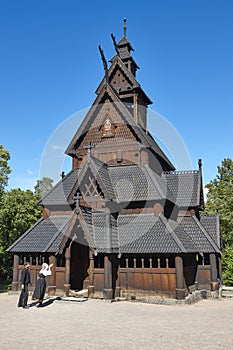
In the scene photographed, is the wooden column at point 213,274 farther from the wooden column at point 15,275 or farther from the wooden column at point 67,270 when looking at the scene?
the wooden column at point 15,275

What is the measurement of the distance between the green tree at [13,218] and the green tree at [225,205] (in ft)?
51.5

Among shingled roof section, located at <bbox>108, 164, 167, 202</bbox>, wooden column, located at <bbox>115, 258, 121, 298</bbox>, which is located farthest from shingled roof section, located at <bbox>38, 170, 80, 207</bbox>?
wooden column, located at <bbox>115, 258, 121, 298</bbox>

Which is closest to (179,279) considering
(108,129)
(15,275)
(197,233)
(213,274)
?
(213,274)

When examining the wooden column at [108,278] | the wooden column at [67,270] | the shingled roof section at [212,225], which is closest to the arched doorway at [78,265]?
the wooden column at [67,270]

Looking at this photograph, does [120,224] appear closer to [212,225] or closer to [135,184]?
[135,184]

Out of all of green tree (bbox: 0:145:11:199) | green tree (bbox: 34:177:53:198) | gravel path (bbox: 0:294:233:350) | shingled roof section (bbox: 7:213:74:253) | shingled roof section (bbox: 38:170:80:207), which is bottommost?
gravel path (bbox: 0:294:233:350)

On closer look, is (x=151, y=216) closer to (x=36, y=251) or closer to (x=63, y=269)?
(x=63, y=269)

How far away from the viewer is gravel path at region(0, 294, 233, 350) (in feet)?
27.2

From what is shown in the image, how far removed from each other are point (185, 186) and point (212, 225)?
3080 millimetres

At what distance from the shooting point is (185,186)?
21.3 meters

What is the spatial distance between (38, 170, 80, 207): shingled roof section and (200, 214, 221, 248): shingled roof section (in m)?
8.99

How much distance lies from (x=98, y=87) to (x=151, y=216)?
453 inches

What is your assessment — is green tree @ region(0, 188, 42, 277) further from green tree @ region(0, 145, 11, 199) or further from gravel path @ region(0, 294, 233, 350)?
gravel path @ region(0, 294, 233, 350)

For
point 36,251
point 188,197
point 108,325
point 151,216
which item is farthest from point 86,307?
point 188,197
